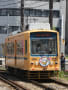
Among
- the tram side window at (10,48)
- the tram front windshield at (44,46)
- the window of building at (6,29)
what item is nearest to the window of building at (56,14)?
the window of building at (6,29)

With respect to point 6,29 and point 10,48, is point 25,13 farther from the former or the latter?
point 10,48

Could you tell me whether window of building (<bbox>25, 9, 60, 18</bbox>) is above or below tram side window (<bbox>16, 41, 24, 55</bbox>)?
above

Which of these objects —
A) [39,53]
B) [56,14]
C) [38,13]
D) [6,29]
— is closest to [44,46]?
[39,53]

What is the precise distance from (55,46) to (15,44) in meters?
3.42

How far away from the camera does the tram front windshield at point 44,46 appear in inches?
765

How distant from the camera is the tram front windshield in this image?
1944 centimetres

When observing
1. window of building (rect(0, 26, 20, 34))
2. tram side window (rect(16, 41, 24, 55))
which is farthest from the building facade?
tram side window (rect(16, 41, 24, 55))

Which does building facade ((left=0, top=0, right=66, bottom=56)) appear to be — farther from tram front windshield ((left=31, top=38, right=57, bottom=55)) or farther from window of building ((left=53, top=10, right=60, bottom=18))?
tram front windshield ((left=31, top=38, right=57, bottom=55))

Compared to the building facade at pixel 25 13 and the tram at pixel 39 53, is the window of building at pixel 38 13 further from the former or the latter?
the tram at pixel 39 53

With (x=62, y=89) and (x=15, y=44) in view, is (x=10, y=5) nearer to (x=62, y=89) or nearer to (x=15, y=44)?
(x=15, y=44)

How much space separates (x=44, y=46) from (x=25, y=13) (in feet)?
130

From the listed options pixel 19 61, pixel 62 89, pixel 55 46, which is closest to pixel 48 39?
pixel 55 46

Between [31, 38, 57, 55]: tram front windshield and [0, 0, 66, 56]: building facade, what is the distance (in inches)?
1494

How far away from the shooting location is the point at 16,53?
21.8 metres
